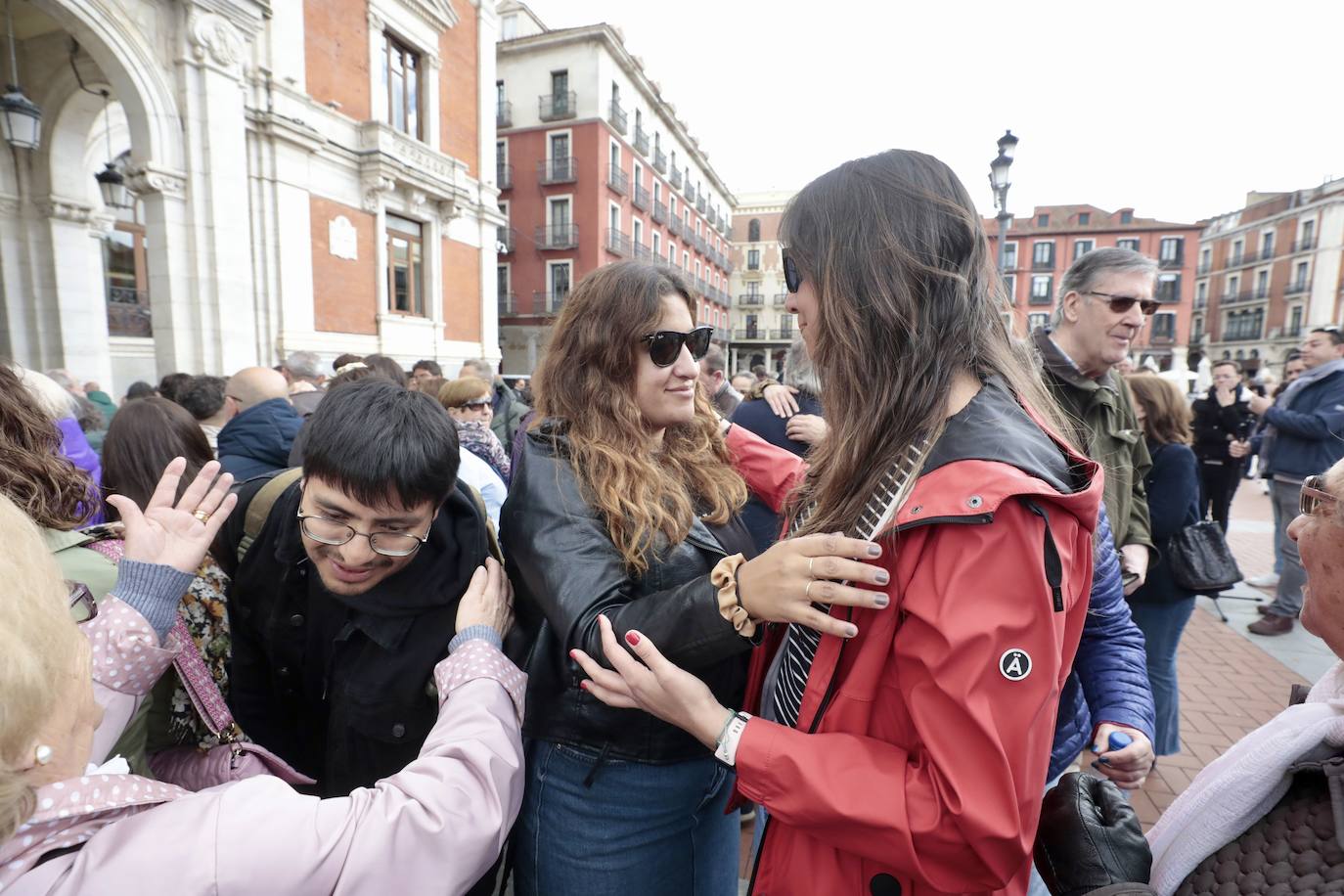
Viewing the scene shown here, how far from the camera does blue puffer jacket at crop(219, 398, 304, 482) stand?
139 inches

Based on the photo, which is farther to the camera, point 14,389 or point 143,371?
point 143,371

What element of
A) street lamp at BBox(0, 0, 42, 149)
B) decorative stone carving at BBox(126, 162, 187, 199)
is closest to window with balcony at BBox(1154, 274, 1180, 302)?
decorative stone carving at BBox(126, 162, 187, 199)

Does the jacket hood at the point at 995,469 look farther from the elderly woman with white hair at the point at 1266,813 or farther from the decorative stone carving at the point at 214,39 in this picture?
the decorative stone carving at the point at 214,39

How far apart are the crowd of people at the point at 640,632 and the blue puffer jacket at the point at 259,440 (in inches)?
71.5

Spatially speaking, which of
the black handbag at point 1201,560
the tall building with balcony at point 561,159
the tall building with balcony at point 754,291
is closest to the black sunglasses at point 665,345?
the black handbag at point 1201,560

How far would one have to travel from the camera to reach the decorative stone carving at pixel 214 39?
8.66 meters

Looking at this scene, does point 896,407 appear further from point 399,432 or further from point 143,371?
point 143,371

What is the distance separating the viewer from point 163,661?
1230mm

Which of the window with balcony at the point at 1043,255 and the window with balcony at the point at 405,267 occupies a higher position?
the window with balcony at the point at 1043,255

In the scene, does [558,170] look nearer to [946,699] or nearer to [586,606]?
[586,606]

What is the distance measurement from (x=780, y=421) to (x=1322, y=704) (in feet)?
7.86

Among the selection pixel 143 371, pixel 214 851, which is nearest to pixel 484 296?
pixel 143 371

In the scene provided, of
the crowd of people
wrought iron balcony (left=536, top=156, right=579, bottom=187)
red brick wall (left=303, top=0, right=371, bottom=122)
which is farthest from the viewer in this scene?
wrought iron balcony (left=536, top=156, right=579, bottom=187)

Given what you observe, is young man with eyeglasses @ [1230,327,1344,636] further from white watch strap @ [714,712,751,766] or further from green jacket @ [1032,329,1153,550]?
white watch strap @ [714,712,751,766]
